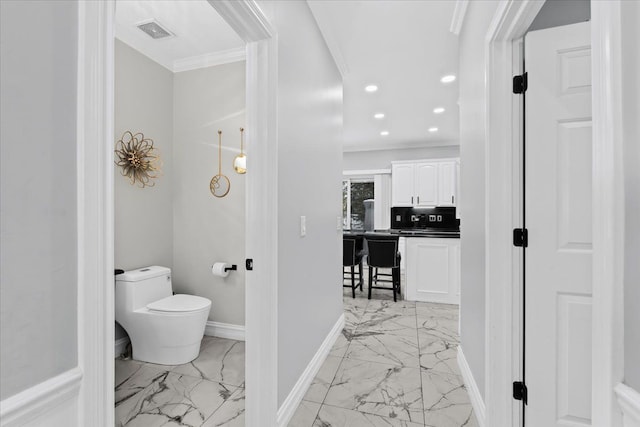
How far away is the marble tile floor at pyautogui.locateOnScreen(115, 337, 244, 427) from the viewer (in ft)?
5.83

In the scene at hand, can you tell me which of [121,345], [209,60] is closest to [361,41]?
[209,60]

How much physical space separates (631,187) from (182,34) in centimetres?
300

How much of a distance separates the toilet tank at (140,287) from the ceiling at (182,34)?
194cm

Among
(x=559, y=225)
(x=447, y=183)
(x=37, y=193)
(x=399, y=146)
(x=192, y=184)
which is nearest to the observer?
(x=37, y=193)

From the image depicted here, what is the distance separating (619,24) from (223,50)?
114 inches

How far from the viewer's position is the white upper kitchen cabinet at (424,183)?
6422 mm

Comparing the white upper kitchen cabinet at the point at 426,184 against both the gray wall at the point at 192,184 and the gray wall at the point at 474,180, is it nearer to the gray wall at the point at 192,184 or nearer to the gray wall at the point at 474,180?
the gray wall at the point at 474,180

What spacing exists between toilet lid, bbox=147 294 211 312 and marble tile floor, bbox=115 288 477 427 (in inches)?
17.3

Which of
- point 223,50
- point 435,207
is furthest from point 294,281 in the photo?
point 435,207

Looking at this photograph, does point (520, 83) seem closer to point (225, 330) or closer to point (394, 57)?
point (394, 57)

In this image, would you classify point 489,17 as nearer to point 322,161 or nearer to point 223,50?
point 322,161

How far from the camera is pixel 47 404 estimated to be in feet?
1.92

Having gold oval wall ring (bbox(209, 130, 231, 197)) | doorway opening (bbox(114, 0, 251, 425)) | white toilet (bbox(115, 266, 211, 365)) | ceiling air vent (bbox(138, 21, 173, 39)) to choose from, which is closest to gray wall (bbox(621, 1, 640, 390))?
doorway opening (bbox(114, 0, 251, 425))

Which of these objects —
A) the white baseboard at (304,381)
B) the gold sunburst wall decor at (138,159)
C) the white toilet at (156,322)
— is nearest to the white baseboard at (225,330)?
the white toilet at (156,322)
